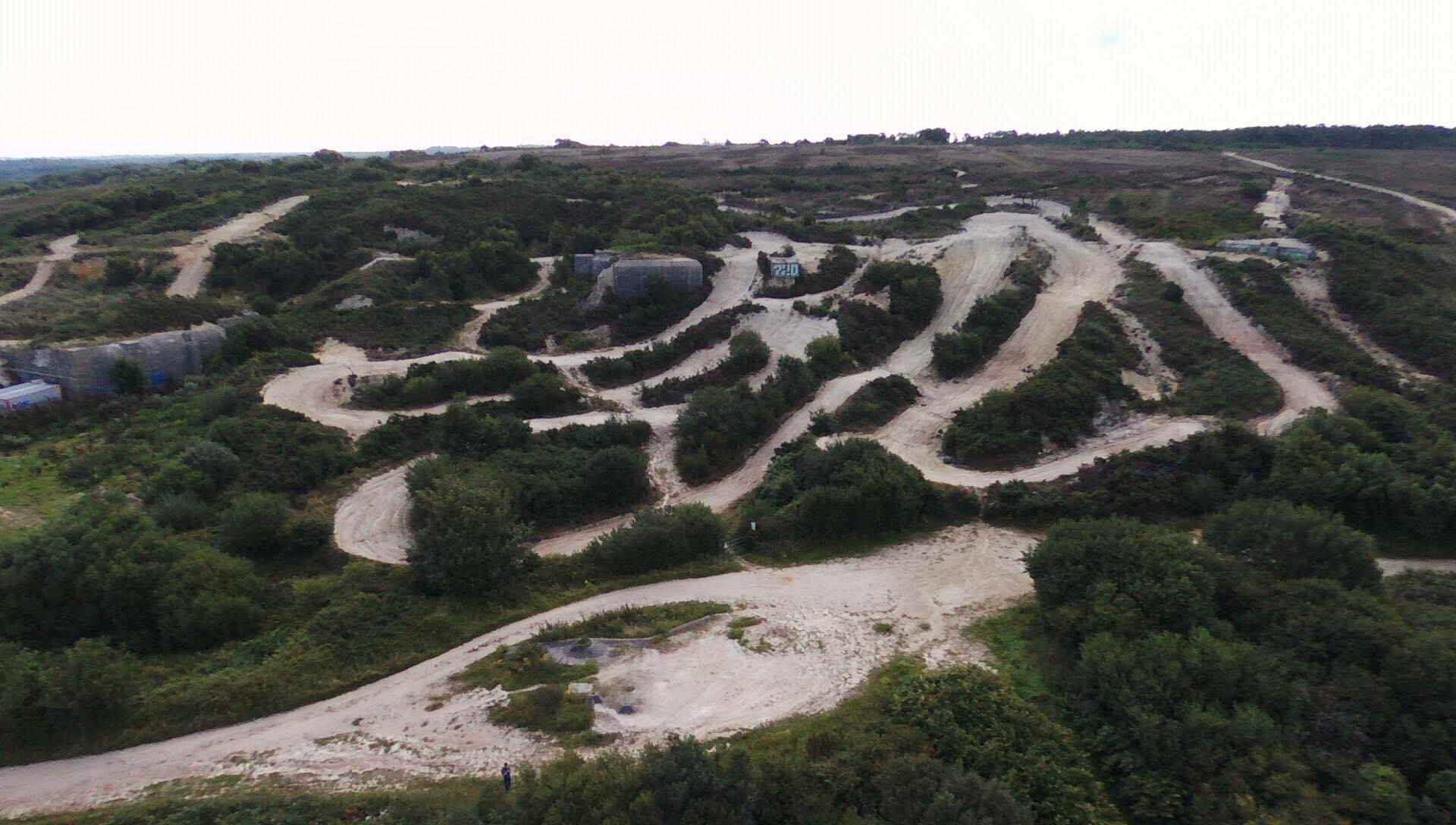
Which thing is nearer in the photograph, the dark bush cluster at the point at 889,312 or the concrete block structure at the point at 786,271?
the dark bush cluster at the point at 889,312

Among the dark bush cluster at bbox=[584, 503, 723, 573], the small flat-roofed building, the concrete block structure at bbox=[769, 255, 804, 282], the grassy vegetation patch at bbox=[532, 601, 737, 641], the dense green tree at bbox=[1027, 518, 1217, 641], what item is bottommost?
the grassy vegetation patch at bbox=[532, 601, 737, 641]

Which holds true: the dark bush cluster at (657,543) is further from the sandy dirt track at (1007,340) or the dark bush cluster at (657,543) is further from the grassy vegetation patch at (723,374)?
the grassy vegetation patch at (723,374)

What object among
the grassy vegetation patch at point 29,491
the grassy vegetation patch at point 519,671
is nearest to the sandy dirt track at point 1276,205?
the grassy vegetation patch at point 519,671

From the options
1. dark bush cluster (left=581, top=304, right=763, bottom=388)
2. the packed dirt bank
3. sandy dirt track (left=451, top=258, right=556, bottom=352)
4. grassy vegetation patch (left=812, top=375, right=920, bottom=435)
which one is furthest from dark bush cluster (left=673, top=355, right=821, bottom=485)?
sandy dirt track (left=451, top=258, right=556, bottom=352)

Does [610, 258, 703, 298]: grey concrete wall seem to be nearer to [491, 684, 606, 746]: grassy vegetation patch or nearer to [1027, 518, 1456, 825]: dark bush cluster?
[1027, 518, 1456, 825]: dark bush cluster

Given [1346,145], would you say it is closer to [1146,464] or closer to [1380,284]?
[1380,284]

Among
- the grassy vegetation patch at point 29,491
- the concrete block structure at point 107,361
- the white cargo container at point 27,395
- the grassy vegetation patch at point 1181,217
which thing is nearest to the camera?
the grassy vegetation patch at point 29,491

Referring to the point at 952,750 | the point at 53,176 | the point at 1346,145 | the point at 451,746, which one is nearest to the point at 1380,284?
the point at 952,750

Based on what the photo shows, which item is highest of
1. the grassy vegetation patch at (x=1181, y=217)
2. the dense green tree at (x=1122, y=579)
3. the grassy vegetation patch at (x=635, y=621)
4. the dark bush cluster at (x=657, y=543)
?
the grassy vegetation patch at (x=1181, y=217)
